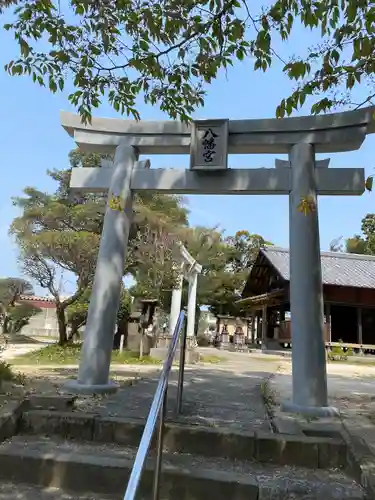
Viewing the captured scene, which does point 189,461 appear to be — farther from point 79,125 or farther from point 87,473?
point 79,125

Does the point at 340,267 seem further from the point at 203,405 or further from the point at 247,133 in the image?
the point at 203,405

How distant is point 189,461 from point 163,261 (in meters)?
10.3

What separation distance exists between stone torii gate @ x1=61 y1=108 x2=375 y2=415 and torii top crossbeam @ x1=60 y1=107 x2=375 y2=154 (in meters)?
0.01

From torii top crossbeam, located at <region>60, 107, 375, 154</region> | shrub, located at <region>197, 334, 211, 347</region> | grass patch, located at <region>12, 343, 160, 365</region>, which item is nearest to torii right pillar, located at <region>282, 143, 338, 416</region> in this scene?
torii top crossbeam, located at <region>60, 107, 375, 154</region>

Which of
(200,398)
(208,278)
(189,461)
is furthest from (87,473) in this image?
(208,278)

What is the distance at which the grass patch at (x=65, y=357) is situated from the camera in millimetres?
10772

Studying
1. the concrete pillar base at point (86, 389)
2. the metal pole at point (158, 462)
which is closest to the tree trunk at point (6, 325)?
the concrete pillar base at point (86, 389)

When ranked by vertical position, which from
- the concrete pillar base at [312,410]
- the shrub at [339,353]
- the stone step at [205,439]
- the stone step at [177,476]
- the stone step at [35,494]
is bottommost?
the stone step at [35,494]

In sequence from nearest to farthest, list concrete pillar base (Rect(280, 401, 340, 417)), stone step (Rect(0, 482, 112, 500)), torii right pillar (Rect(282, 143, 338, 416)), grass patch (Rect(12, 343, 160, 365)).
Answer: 1. stone step (Rect(0, 482, 112, 500))
2. concrete pillar base (Rect(280, 401, 340, 417))
3. torii right pillar (Rect(282, 143, 338, 416))
4. grass patch (Rect(12, 343, 160, 365))

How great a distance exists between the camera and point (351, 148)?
16.3 feet

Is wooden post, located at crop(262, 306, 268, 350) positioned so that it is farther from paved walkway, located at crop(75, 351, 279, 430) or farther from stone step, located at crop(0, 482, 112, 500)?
stone step, located at crop(0, 482, 112, 500)

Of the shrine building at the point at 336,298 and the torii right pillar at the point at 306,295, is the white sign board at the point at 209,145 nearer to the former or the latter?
the torii right pillar at the point at 306,295

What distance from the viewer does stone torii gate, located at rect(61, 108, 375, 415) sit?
174 inches

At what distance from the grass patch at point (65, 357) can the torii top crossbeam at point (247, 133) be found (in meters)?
6.84
